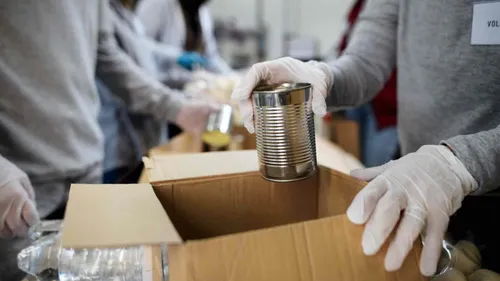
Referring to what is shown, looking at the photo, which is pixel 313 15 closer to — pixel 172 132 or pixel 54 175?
pixel 172 132

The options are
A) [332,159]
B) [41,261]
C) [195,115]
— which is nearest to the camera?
[41,261]

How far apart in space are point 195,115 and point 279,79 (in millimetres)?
825

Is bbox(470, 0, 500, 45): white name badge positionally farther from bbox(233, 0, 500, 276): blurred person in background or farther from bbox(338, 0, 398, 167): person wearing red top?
bbox(338, 0, 398, 167): person wearing red top

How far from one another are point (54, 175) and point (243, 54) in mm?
3674

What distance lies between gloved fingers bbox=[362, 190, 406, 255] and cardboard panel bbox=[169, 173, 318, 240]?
Answer: 0.67ft

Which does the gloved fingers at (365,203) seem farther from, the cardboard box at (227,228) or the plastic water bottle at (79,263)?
the plastic water bottle at (79,263)

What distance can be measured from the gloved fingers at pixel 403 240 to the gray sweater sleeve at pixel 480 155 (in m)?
0.13

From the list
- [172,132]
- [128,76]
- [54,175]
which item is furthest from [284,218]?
[172,132]

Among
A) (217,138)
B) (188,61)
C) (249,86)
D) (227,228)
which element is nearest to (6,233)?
(227,228)

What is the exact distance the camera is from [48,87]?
100 centimetres

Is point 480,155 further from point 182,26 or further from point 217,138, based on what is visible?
point 182,26

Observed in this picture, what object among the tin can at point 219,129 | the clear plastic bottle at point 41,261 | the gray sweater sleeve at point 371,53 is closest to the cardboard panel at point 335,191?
the gray sweater sleeve at point 371,53

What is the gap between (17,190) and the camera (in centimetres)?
74

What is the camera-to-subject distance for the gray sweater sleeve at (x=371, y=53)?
2.96 feet
